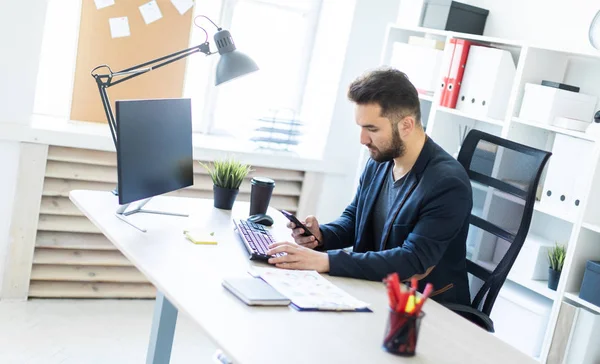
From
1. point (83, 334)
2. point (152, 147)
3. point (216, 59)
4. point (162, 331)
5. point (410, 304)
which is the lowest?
point (83, 334)

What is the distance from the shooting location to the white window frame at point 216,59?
156 inches

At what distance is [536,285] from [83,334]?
6.45 feet

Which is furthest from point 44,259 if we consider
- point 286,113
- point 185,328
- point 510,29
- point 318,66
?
point 510,29

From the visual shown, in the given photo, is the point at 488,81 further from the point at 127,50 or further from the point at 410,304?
the point at 410,304

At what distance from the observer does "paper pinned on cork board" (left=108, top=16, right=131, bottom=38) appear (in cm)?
362

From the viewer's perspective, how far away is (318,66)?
422 centimetres

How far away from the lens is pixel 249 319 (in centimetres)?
168

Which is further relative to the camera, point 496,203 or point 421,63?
point 421,63

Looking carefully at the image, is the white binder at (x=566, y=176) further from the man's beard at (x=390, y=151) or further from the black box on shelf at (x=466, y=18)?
the man's beard at (x=390, y=151)

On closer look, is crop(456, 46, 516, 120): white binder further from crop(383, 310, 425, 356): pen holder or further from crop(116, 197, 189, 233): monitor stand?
crop(383, 310, 425, 356): pen holder

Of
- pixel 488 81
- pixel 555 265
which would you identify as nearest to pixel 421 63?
pixel 488 81

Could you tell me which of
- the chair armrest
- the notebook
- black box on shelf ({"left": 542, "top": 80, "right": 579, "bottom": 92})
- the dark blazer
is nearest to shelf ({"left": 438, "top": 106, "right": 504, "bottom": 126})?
black box on shelf ({"left": 542, "top": 80, "right": 579, "bottom": 92})

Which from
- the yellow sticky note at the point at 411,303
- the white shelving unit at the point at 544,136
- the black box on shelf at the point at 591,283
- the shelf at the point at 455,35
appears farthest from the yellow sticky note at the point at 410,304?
the shelf at the point at 455,35

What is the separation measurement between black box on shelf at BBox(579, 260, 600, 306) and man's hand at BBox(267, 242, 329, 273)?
1.36 metres
